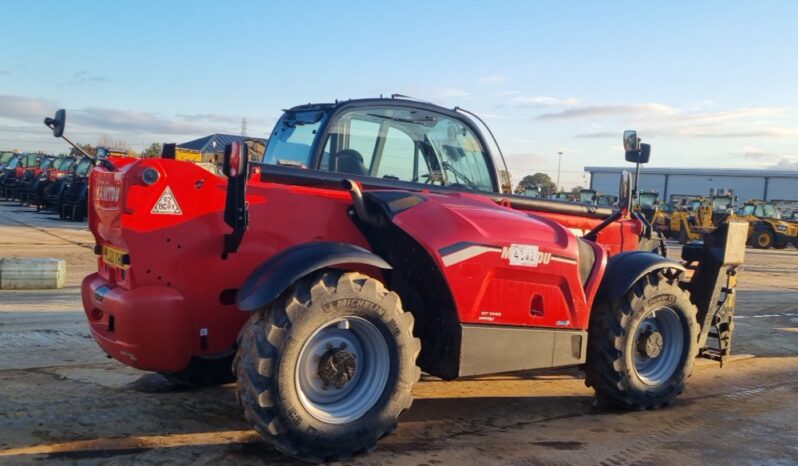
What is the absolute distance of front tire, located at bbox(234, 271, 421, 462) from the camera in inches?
148

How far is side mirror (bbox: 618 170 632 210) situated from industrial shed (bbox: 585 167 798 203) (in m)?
59.6

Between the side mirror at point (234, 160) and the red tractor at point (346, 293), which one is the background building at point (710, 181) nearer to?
the red tractor at point (346, 293)

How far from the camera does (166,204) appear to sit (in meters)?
4.05

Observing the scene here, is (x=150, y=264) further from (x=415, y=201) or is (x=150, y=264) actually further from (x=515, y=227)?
(x=515, y=227)

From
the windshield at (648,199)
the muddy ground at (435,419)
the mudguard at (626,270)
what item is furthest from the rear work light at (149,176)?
the windshield at (648,199)

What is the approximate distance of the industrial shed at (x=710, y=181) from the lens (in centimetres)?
6575

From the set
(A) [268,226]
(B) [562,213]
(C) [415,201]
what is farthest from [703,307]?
(A) [268,226]

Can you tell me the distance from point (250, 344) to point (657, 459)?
255 cm

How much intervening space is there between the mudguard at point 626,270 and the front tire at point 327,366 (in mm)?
1759

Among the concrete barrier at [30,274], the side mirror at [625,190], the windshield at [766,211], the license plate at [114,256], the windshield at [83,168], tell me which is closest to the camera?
the license plate at [114,256]

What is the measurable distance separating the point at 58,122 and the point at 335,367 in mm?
2413

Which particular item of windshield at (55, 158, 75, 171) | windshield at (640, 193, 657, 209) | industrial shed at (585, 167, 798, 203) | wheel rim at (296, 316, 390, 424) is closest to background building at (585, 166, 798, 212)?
industrial shed at (585, 167, 798, 203)

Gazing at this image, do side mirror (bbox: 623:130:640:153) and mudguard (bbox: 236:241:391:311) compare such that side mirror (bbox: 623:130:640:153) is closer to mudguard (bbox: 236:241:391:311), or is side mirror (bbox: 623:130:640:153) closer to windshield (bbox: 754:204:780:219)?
mudguard (bbox: 236:241:391:311)

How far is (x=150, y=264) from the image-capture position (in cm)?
404
